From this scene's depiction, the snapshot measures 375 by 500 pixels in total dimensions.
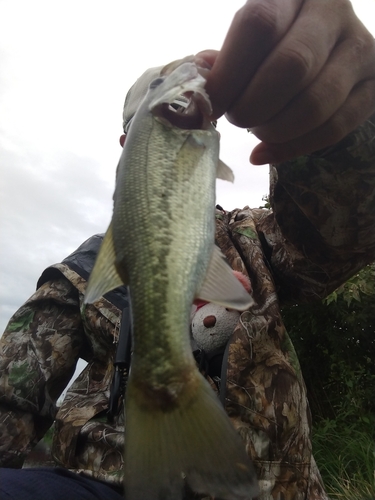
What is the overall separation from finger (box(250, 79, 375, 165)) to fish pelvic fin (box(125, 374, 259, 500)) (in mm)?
980

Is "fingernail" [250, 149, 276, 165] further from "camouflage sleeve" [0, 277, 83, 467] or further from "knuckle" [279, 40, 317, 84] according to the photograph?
"camouflage sleeve" [0, 277, 83, 467]

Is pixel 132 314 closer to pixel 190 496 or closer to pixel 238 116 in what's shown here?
pixel 238 116

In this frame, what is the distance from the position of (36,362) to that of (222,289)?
2506mm

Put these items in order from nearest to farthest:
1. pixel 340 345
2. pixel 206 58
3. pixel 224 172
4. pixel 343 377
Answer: pixel 224 172
pixel 206 58
pixel 340 345
pixel 343 377

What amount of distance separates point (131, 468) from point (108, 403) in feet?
5.77

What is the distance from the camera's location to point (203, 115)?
1432 millimetres

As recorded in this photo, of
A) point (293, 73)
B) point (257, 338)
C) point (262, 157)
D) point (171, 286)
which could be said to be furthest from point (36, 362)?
point (293, 73)

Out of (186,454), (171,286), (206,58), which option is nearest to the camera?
(186,454)

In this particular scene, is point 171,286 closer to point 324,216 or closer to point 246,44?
point 246,44

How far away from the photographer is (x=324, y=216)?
2576mm

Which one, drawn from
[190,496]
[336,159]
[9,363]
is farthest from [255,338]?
[9,363]

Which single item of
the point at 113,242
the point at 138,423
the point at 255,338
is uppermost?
the point at 113,242

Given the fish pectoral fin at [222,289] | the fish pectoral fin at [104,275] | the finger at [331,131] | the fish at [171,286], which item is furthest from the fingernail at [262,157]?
the fish pectoral fin at [104,275]

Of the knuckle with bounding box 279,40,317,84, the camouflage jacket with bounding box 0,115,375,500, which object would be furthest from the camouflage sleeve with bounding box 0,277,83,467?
the knuckle with bounding box 279,40,317,84
